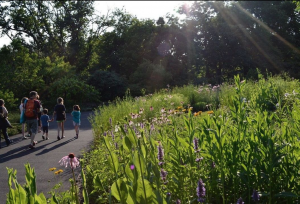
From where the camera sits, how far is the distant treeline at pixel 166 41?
29.9m

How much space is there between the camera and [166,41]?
31797 mm

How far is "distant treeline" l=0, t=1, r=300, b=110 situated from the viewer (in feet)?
98.1

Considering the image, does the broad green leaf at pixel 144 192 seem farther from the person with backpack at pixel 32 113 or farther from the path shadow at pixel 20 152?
the person with backpack at pixel 32 113

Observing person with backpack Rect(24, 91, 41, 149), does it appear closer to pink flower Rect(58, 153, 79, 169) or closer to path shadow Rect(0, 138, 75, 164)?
path shadow Rect(0, 138, 75, 164)

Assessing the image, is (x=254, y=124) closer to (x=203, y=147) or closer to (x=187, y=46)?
(x=203, y=147)

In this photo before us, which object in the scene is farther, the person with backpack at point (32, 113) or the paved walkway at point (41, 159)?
the person with backpack at point (32, 113)

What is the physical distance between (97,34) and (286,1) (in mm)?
22176

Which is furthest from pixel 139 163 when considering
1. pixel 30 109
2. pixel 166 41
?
pixel 166 41

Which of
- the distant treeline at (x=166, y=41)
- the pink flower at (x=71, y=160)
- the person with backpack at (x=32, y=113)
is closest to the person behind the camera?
the pink flower at (x=71, y=160)

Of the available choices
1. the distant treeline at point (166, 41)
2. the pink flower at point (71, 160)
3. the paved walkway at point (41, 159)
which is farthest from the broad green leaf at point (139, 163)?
the distant treeline at point (166, 41)

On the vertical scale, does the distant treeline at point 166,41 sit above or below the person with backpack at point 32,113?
above

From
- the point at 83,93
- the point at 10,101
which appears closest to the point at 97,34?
the point at 83,93

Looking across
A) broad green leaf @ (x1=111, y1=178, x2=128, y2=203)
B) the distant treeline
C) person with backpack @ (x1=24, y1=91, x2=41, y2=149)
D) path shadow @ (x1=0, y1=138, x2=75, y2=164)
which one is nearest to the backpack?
person with backpack @ (x1=24, y1=91, x2=41, y2=149)

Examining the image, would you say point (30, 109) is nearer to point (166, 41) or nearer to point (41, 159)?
point (41, 159)
